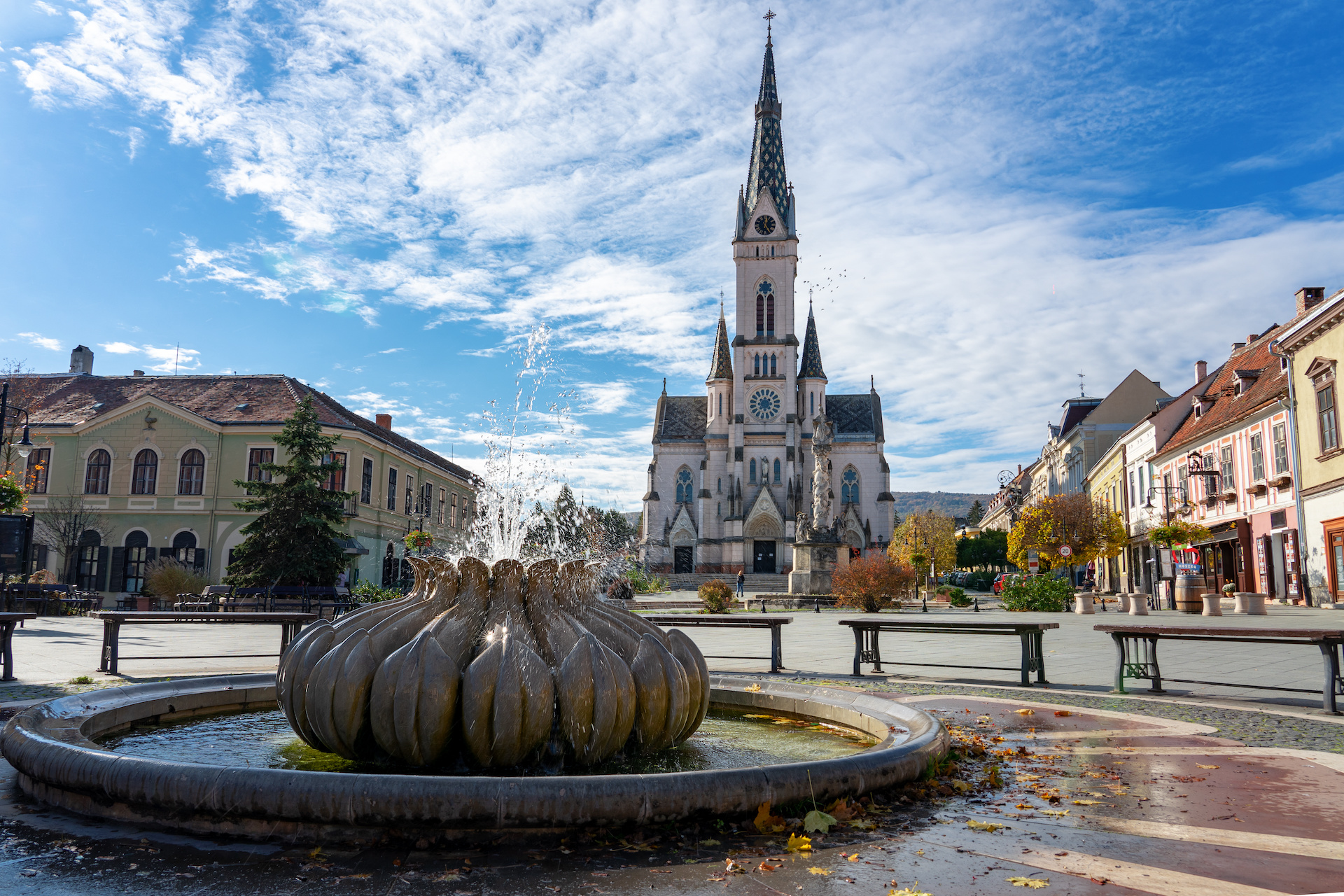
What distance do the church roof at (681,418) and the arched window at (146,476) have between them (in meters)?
46.0

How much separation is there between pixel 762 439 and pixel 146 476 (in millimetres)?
47611

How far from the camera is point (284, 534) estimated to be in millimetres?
27812

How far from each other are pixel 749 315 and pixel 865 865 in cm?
7426

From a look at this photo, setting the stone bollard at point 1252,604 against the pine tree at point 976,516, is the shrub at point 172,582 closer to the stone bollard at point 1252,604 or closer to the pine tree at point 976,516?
the stone bollard at point 1252,604

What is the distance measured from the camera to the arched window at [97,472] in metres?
38.2

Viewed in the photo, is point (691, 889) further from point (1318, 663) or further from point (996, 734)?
point (1318, 663)

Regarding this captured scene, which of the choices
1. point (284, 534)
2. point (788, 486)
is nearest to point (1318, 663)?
point (284, 534)

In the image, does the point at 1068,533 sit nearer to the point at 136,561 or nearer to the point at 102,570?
the point at 136,561

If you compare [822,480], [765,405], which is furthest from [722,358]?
[822,480]

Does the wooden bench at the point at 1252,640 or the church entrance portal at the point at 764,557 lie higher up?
the church entrance portal at the point at 764,557

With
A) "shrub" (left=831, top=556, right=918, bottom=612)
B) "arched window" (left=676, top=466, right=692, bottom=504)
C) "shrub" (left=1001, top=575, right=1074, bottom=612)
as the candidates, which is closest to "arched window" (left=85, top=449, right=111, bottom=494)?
"shrub" (left=831, top=556, right=918, bottom=612)

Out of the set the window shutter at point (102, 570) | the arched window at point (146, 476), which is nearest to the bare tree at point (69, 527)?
the window shutter at point (102, 570)

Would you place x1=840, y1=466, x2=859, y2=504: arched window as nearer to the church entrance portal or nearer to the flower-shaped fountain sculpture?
the church entrance portal

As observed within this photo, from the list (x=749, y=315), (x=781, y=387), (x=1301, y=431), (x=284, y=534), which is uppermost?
(x=749, y=315)
